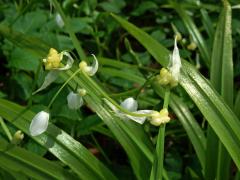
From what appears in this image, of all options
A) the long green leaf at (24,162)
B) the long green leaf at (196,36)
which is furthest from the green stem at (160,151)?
the long green leaf at (196,36)

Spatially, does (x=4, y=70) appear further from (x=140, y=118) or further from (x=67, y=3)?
(x=140, y=118)

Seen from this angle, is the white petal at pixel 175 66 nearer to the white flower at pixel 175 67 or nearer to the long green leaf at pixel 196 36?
the white flower at pixel 175 67

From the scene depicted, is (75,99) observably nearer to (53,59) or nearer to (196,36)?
(53,59)

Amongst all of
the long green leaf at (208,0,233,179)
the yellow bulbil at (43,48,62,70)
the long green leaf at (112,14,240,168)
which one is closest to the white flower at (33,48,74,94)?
the yellow bulbil at (43,48,62,70)

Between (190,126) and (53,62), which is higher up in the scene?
(190,126)

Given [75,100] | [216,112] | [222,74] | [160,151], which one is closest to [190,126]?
[222,74]

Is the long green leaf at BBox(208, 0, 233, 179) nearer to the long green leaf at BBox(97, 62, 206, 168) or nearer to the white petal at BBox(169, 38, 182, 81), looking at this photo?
the long green leaf at BBox(97, 62, 206, 168)

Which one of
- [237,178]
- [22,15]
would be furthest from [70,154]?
[22,15]
